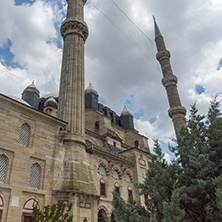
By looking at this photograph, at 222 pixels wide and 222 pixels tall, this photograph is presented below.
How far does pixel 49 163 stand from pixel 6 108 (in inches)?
133

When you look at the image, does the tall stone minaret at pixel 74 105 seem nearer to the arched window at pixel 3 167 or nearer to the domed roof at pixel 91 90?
the arched window at pixel 3 167

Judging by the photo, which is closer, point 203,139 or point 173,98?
point 203,139

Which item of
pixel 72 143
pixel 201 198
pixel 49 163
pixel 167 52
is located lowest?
pixel 201 198

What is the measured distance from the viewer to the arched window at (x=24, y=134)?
1001 centimetres

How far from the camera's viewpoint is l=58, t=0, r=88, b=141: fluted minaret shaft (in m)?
13.1

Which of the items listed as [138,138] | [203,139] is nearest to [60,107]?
[203,139]

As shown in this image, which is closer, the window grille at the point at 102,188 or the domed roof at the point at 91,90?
the window grille at the point at 102,188

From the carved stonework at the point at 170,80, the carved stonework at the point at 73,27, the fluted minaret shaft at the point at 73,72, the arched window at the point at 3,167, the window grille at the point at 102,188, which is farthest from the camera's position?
the carved stonework at the point at 170,80

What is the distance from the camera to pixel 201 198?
20.6 feet

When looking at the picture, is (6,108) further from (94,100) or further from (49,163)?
(94,100)

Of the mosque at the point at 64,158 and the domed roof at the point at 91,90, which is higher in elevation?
the domed roof at the point at 91,90

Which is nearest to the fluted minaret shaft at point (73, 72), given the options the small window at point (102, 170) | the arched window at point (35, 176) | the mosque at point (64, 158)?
the mosque at point (64, 158)

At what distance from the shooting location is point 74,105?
1355cm

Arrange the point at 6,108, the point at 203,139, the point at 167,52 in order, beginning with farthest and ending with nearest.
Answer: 1. the point at 167,52
2. the point at 6,108
3. the point at 203,139
